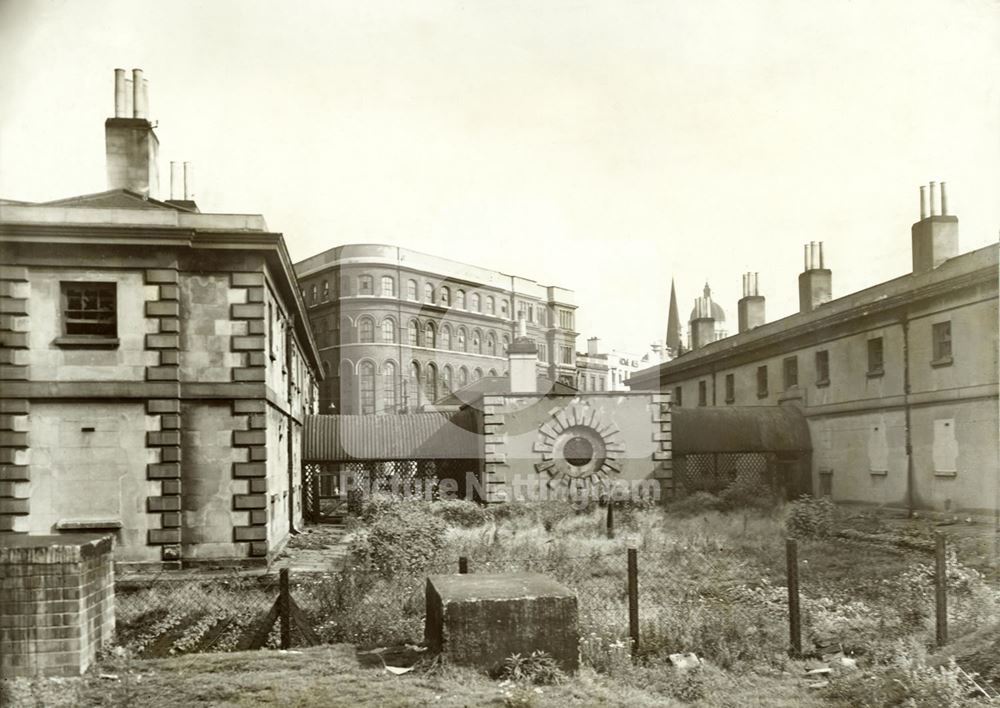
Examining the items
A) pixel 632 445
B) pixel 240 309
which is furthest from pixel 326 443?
pixel 240 309

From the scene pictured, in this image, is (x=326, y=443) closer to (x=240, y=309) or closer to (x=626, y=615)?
(x=240, y=309)

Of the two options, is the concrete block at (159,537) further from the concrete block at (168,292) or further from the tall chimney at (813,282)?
the tall chimney at (813,282)

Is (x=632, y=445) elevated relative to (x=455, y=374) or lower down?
lower down

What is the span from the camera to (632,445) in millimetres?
23422

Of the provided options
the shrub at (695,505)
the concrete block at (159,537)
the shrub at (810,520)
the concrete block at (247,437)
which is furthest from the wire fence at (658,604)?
the shrub at (695,505)

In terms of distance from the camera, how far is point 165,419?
1330cm

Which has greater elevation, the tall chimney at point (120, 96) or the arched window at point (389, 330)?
the tall chimney at point (120, 96)

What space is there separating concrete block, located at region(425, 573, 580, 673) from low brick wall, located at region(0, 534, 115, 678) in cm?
307

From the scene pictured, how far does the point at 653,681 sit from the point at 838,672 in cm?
186

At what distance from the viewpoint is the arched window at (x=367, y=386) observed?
37.1m

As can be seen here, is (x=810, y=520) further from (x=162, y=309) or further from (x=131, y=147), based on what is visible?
(x=131, y=147)

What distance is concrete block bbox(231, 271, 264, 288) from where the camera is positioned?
13867mm

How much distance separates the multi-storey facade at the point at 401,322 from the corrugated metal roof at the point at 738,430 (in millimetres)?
13147

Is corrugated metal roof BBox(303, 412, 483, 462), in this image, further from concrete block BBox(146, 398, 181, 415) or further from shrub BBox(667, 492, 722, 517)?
concrete block BBox(146, 398, 181, 415)
